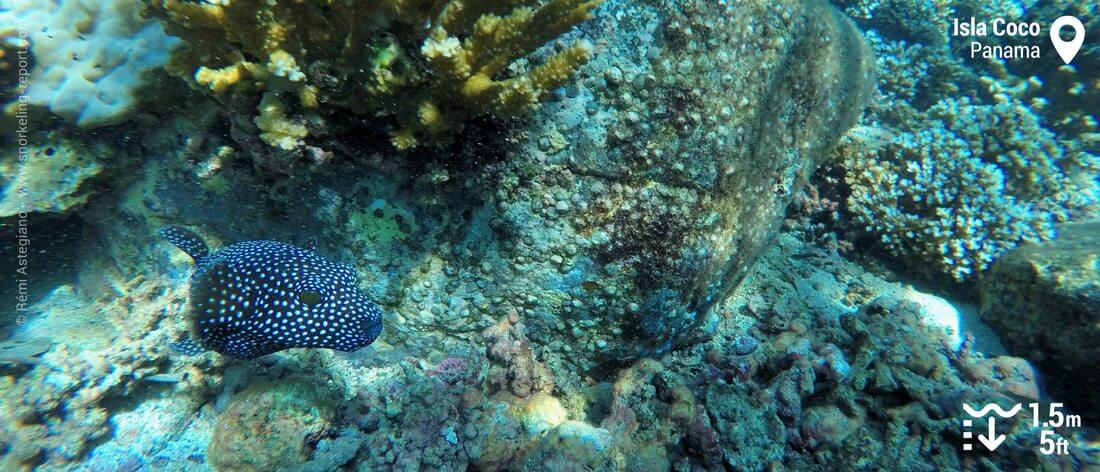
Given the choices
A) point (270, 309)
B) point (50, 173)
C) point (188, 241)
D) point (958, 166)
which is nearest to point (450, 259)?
point (270, 309)

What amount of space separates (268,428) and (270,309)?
89 centimetres

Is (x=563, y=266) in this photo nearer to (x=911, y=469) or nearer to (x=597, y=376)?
(x=597, y=376)

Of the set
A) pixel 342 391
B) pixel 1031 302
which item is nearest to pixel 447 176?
pixel 342 391

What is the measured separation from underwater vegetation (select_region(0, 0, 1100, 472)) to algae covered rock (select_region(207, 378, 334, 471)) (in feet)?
0.06

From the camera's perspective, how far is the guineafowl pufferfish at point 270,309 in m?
2.79

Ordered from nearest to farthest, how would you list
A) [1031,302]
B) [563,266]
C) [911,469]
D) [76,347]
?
[911,469]
[563,266]
[76,347]
[1031,302]

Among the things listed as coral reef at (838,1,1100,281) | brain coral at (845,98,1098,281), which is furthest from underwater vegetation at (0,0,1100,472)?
coral reef at (838,1,1100,281)

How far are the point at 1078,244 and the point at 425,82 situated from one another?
22.6 ft

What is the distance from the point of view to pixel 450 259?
11.9ft

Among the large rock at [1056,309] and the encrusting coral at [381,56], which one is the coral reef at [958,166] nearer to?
the large rock at [1056,309]

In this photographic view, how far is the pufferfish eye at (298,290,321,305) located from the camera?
9.37ft

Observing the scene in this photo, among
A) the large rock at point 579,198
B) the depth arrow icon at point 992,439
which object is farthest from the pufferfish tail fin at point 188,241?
the depth arrow icon at point 992,439

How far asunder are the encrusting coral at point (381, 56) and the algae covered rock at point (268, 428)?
1.77m

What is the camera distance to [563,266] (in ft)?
11.3
